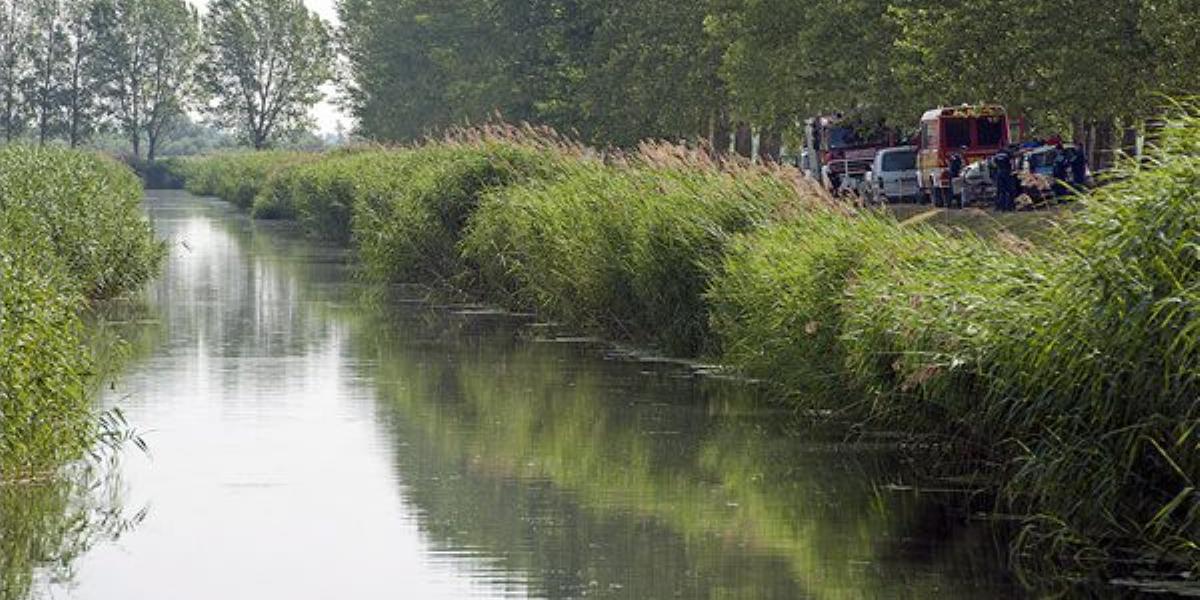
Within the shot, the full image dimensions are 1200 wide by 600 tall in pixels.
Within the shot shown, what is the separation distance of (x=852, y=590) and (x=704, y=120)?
56973 millimetres

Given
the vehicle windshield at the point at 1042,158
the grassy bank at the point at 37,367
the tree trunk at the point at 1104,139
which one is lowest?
the grassy bank at the point at 37,367

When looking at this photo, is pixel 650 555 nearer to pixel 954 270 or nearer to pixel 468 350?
pixel 954 270

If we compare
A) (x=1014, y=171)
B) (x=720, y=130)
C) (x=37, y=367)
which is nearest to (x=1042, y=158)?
(x=1014, y=171)

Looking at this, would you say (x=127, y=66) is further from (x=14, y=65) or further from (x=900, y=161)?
(x=900, y=161)

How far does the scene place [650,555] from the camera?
1376 cm

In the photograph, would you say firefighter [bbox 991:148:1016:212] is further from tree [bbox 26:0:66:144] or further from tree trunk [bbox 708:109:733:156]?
tree [bbox 26:0:66:144]

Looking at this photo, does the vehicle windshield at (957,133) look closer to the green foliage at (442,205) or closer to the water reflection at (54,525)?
the green foliage at (442,205)

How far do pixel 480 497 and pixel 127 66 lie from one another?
6165 inches

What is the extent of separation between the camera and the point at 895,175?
5728 centimetres

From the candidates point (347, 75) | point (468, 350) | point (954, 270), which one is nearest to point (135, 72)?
point (347, 75)

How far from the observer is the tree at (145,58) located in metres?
167

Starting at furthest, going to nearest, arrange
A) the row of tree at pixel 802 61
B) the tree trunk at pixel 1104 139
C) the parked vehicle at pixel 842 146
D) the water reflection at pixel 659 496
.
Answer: the parked vehicle at pixel 842 146 < the tree trunk at pixel 1104 139 < the row of tree at pixel 802 61 < the water reflection at pixel 659 496

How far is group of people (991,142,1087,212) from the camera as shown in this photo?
4338cm

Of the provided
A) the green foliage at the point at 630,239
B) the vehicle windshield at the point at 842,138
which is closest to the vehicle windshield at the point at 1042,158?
the green foliage at the point at 630,239
